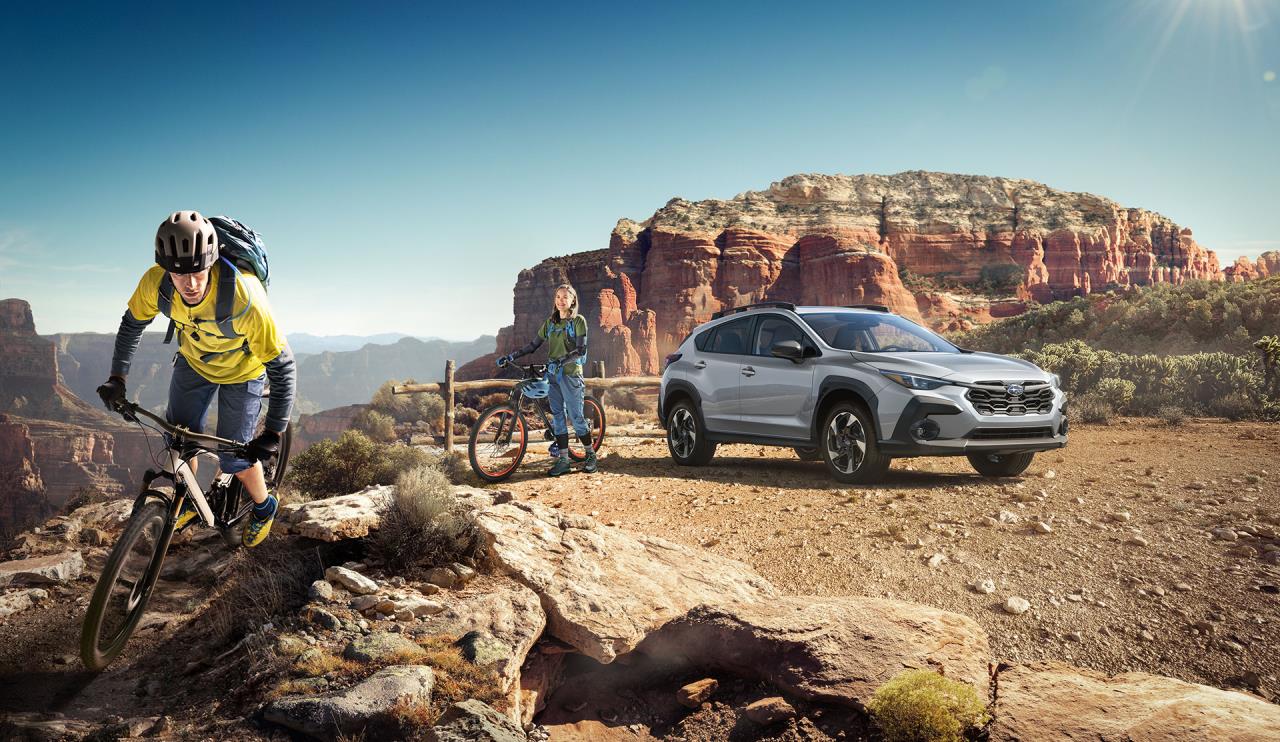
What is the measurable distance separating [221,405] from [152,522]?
0.66m

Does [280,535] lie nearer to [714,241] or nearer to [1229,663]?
[1229,663]

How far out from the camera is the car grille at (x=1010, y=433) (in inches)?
279

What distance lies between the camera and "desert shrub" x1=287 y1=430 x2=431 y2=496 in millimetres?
9516

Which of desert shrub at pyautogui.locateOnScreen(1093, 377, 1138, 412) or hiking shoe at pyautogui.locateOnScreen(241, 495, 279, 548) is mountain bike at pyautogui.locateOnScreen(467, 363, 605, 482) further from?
desert shrub at pyautogui.locateOnScreen(1093, 377, 1138, 412)

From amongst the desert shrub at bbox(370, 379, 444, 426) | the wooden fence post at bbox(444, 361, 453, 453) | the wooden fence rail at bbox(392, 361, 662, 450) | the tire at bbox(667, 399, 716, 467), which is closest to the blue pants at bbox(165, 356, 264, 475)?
the tire at bbox(667, 399, 716, 467)

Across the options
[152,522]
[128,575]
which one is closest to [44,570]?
[128,575]

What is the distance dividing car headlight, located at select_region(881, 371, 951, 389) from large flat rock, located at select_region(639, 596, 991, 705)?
11.6 ft

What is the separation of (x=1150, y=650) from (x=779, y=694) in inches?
79.2

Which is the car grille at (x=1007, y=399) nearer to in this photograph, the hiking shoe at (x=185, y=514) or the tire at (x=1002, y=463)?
the tire at (x=1002, y=463)

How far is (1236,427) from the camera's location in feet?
38.0

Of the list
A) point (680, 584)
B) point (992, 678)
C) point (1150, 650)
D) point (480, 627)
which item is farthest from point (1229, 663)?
point (480, 627)

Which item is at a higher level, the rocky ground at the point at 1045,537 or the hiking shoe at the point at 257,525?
the hiking shoe at the point at 257,525


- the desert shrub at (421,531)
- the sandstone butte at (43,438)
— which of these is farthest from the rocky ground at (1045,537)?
the sandstone butte at (43,438)

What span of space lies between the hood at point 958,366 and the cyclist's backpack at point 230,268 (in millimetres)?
5978
